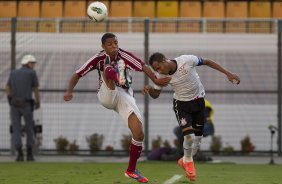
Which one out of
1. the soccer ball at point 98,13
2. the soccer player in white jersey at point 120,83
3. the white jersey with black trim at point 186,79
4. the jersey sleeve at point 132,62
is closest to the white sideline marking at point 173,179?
the soccer player in white jersey at point 120,83

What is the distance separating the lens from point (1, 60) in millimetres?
19516

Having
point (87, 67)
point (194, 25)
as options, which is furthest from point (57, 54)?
point (87, 67)

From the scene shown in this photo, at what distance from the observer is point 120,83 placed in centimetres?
1143

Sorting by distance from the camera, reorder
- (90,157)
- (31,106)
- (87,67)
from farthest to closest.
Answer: (90,157)
(31,106)
(87,67)

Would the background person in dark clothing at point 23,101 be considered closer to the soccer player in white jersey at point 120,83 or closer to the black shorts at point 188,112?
the black shorts at point 188,112

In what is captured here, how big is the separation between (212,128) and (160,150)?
4.15 ft

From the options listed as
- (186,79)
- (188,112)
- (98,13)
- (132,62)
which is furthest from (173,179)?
(98,13)

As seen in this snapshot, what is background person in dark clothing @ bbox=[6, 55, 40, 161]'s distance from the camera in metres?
17.1

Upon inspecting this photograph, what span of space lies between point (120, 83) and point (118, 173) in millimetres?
2573

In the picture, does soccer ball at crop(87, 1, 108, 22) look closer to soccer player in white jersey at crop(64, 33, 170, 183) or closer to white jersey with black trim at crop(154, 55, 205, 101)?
soccer player in white jersey at crop(64, 33, 170, 183)

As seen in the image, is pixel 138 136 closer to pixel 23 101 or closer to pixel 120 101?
pixel 120 101

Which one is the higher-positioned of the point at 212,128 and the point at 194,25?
the point at 194,25

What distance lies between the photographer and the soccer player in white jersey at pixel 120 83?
1119 centimetres

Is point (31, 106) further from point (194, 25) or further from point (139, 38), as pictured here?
point (194, 25)
